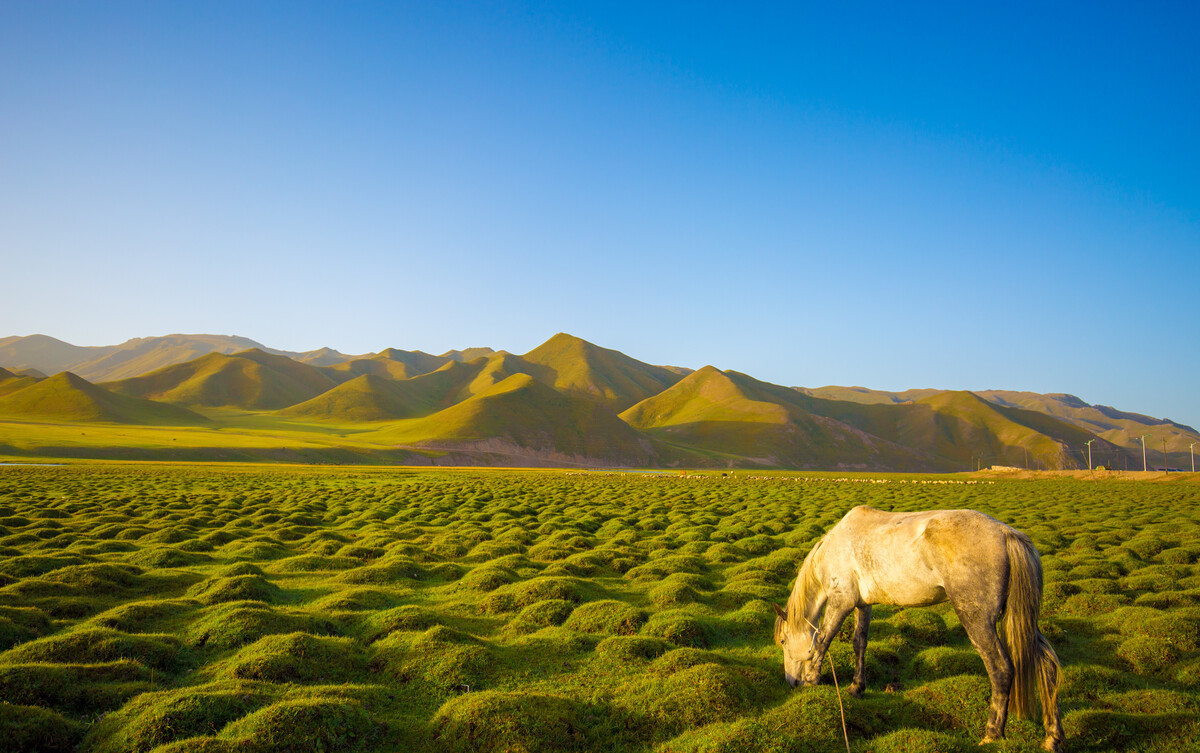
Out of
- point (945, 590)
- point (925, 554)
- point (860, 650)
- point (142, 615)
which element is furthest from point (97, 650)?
point (945, 590)

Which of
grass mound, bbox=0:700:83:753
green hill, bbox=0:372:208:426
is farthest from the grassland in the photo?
green hill, bbox=0:372:208:426

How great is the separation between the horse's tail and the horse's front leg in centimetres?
212

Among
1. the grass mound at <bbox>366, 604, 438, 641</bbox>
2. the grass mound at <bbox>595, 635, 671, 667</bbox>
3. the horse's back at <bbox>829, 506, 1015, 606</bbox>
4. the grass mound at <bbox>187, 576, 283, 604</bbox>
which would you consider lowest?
the grass mound at <bbox>187, 576, 283, 604</bbox>

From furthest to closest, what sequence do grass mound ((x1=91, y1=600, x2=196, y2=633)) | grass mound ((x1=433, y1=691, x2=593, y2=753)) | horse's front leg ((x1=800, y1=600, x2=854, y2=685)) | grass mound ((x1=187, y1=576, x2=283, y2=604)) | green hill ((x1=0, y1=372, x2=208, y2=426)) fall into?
green hill ((x1=0, y1=372, x2=208, y2=426)) → grass mound ((x1=187, y1=576, x2=283, y2=604)) → grass mound ((x1=91, y1=600, x2=196, y2=633)) → horse's front leg ((x1=800, y1=600, x2=854, y2=685)) → grass mound ((x1=433, y1=691, x2=593, y2=753))

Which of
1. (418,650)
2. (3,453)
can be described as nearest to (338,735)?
(418,650)

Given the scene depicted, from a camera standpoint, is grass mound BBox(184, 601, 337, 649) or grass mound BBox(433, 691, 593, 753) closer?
grass mound BBox(433, 691, 593, 753)

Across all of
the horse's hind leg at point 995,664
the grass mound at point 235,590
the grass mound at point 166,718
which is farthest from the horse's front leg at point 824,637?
the grass mound at point 235,590

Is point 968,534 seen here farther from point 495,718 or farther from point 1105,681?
point 495,718

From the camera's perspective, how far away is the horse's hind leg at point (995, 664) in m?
7.83

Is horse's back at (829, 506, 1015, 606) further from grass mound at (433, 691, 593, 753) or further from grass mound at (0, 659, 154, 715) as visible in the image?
grass mound at (0, 659, 154, 715)

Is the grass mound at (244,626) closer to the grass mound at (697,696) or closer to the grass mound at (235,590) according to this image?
the grass mound at (235,590)

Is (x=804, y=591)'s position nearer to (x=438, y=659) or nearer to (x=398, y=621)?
(x=438, y=659)

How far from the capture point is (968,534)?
26.6ft

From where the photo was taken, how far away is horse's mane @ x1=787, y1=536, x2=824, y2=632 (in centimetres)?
977
